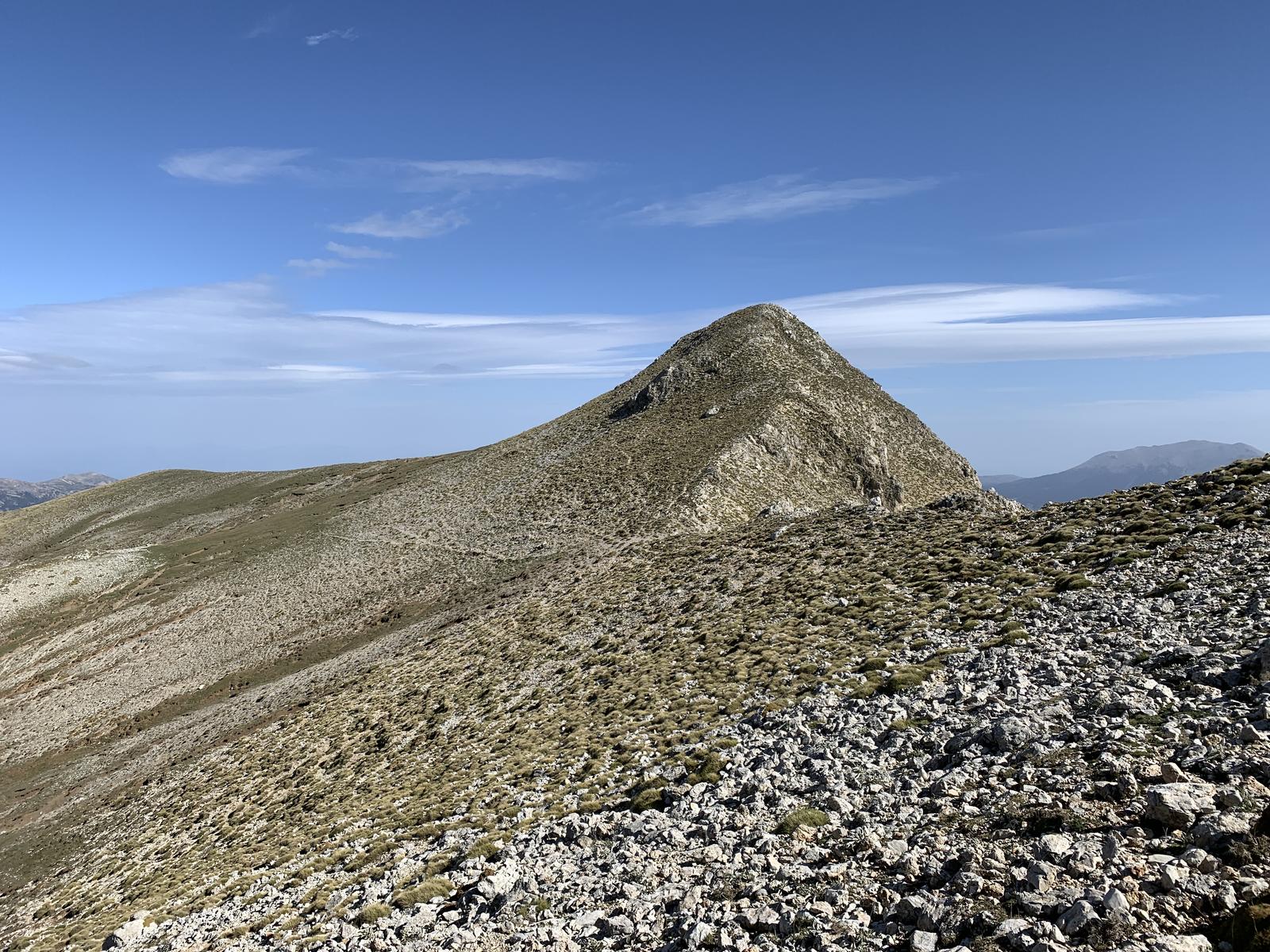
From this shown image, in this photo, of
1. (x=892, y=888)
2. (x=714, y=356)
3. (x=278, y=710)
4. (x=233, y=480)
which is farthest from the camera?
(x=233, y=480)

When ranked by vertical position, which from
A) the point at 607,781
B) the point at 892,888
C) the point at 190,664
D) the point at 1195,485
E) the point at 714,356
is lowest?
the point at 190,664

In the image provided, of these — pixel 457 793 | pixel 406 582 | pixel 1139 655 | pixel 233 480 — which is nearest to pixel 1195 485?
pixel 1139 655

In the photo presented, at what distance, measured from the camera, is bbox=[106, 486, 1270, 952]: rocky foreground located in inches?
341

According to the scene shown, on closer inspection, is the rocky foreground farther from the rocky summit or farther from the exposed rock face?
the exposed rock face

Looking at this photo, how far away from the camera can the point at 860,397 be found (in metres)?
79.7

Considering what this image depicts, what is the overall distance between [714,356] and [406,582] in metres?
52.8

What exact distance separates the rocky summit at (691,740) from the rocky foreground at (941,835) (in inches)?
2.8

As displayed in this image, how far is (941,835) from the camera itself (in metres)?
11.0

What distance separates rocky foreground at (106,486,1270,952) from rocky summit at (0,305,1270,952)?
7cm

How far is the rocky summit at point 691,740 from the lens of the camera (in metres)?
9.95

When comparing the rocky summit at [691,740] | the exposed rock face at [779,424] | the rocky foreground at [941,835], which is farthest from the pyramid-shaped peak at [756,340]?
the rocky foreground at [941,835]

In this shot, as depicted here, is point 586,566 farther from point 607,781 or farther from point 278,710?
point 607,781

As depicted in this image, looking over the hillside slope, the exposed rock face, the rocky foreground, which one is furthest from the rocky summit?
the exposed rock face

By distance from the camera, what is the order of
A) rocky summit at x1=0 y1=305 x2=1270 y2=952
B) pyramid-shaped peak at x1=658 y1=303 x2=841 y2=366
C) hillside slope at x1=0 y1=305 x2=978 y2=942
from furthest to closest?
pyramid-shaped peak at x1=658 y1=303 x2=841 y2=366
hillside slope at x1=0 y1=305 x2=978 y2=942
rocky summit at x1=0 y1=305 x2=1270 y2=952
